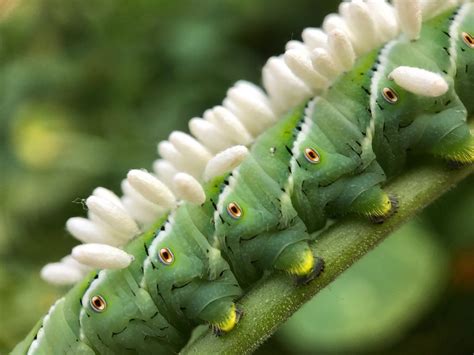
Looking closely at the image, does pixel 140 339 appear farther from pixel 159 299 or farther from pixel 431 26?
pixel 431 26

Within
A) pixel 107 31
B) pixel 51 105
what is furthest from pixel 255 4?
pixel 51 105

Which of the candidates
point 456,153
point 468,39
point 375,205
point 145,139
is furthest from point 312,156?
point 145,139

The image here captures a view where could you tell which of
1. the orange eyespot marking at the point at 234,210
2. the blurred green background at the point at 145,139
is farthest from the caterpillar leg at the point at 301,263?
the blurred green background at the point at 145,139

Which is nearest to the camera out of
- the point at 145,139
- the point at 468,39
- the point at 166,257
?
the point at 166,257

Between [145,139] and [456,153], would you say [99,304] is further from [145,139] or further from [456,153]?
[145,139]

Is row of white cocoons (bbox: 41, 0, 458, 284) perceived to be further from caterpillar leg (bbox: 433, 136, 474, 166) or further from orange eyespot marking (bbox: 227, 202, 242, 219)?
caterpillar leg (bbox: 433, 136, 474, 166)

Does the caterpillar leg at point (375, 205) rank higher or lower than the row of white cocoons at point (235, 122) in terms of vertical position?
lower

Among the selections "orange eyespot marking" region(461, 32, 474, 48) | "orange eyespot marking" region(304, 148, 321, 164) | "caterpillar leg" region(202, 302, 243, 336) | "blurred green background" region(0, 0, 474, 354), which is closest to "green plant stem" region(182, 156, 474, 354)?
"caterpillar leg" region(202, 302, 243, 336)

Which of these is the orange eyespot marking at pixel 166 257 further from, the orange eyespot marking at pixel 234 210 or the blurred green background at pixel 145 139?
the blurred green background at pixel 145 139
